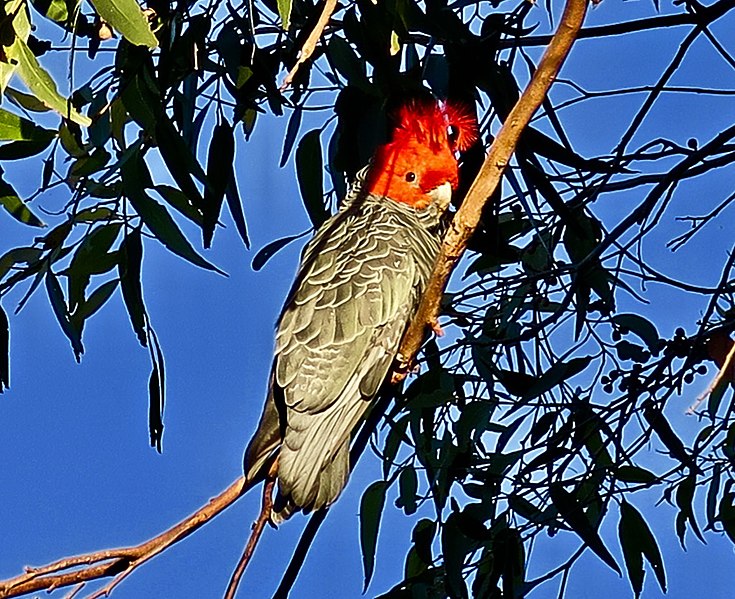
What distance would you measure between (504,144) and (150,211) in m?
0.49

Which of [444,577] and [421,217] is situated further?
[421,217]

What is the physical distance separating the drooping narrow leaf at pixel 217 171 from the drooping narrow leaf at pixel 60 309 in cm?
21

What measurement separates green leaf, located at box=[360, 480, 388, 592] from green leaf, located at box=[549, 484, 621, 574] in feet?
1.13

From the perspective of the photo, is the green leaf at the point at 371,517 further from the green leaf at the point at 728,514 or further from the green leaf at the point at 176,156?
the green leaf at the point at 176,156

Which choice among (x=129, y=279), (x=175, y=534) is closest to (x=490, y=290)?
(x=129, y=279)

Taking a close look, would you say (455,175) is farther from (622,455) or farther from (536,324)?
(622,455)

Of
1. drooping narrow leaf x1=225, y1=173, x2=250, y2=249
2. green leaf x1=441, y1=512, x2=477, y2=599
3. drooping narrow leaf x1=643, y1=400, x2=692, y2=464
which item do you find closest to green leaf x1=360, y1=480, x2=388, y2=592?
green leaf x1=441, y1=512, x2=477, y2=599

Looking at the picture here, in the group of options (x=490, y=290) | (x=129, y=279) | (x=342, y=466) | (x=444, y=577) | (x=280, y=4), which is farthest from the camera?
(x=490, y=290)

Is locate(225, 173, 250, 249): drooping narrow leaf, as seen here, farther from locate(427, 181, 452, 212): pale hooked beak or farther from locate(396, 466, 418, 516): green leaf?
locate(396, 466, 418, 516): green leaf

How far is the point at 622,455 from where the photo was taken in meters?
1.96

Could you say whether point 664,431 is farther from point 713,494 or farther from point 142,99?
point 142,99

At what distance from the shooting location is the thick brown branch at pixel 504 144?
45.6 inches

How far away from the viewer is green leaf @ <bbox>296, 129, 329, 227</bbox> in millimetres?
1792

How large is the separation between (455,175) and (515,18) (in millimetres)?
334
